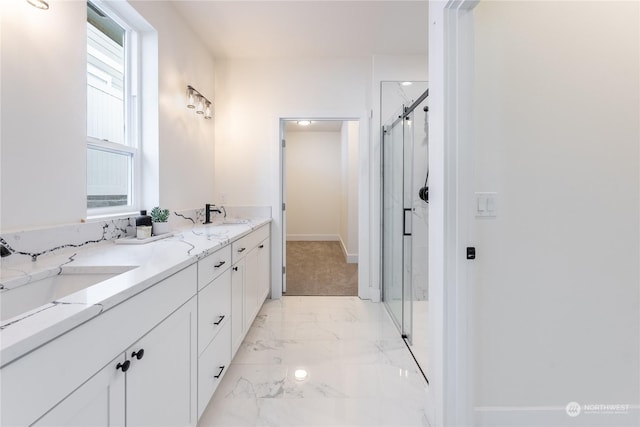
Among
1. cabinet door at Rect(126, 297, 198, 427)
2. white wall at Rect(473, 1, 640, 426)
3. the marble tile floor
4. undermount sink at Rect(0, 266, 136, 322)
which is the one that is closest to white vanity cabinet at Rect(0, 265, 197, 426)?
cabinet door at Rect(126, 297, 198, 427)

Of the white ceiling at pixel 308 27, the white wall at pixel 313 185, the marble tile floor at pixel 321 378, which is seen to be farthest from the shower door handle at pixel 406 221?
the white wall at pixel 313 185

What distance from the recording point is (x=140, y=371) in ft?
2.87

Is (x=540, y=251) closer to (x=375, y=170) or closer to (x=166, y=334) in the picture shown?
(x=166, y=334)

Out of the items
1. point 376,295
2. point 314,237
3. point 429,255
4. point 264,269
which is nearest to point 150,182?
point 264,269

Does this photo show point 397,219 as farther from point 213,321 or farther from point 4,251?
point 4,251

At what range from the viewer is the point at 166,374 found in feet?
3.33

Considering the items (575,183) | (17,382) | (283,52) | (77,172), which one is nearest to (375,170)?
(283,52)

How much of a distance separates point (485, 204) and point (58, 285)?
177 centimetres

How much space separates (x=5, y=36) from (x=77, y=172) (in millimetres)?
574

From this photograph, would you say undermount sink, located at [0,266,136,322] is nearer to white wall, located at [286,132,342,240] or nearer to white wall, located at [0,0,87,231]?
white wall, located at [0,0,87,231]

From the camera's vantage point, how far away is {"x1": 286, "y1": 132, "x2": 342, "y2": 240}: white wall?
653 centimetres

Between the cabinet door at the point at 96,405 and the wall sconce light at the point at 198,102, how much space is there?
2.21 m

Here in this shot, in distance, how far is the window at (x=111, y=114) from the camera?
1665mm

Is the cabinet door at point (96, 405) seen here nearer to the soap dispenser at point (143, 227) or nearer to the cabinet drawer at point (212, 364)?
the cabinet drawer at point (212, 364)
